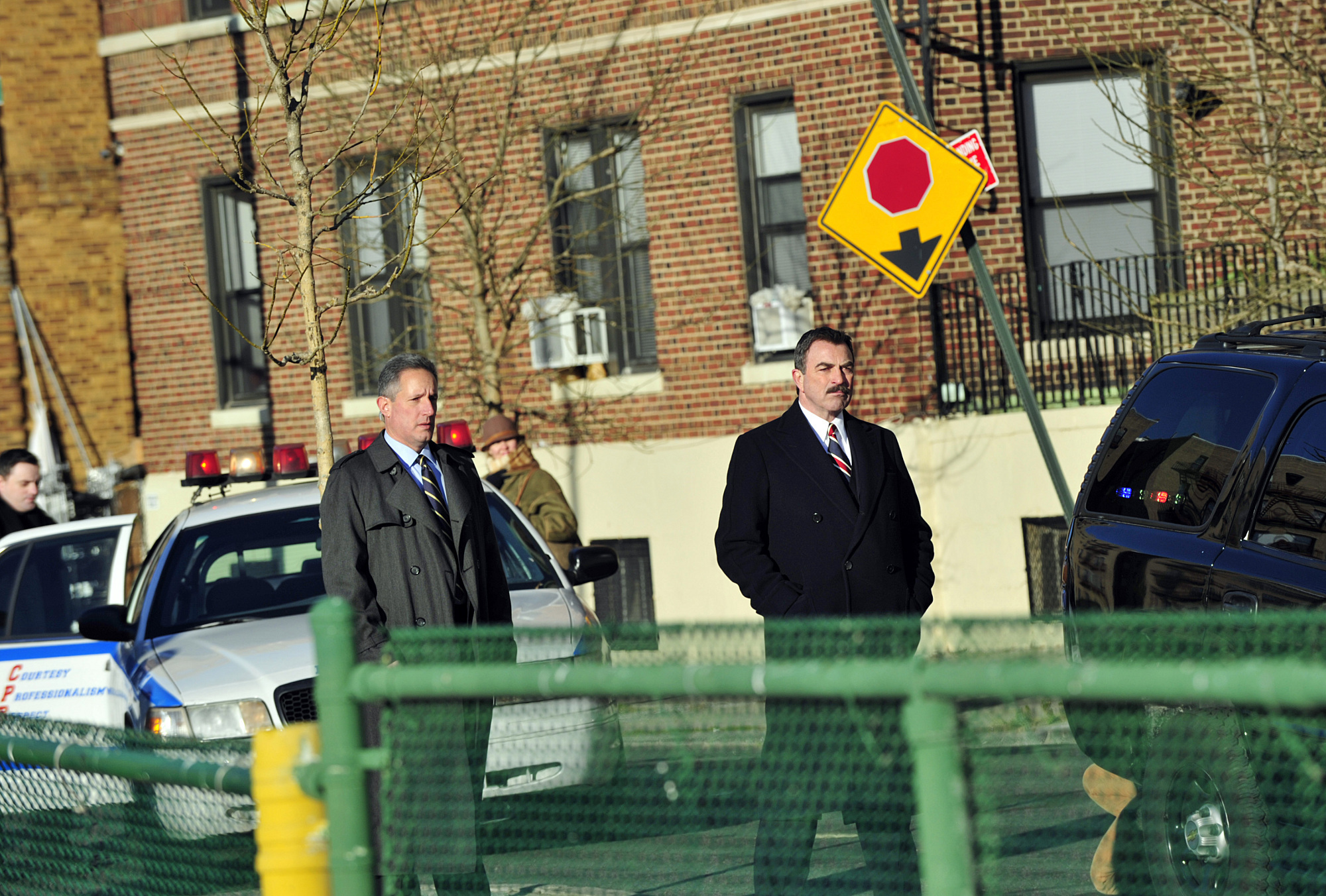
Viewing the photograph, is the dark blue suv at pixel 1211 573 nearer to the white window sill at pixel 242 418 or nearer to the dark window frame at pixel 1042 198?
the dark window frame at pixel 1042 198

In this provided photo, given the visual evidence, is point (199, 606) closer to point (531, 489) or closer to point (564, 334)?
point (531, 489)

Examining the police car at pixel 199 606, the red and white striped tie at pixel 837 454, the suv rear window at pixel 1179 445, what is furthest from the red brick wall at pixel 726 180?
the red and white striped tie at pixel 837 454

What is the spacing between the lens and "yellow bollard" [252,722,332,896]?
2.80 meters

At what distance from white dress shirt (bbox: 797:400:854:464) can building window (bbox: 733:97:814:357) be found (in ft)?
26.4

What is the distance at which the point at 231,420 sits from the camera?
15414mm

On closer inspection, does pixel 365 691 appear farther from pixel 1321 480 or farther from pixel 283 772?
pixel 1321 480

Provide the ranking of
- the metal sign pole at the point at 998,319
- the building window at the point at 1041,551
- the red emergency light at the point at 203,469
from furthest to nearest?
1. the building window at the point at 1041,551
2. the red emergency light at the point at 203,469
3. the metal sign pole at the point at 998,319

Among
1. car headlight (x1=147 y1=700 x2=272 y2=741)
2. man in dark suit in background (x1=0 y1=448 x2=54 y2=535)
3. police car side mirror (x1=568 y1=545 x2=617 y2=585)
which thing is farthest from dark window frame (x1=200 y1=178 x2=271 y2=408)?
car headlight (x1=147 y1=700 x2=272 y2=741)

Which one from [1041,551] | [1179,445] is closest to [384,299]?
[1041,551]

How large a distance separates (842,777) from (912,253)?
20.3 ft

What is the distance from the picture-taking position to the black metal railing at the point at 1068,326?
1170cm

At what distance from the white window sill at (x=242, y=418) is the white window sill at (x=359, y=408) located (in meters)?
1.10

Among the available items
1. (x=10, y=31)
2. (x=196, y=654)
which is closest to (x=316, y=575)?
(x=196, y=654)

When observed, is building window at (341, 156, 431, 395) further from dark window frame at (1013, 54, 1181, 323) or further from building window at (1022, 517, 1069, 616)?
building window at (1022, 517, 1069, 616)
